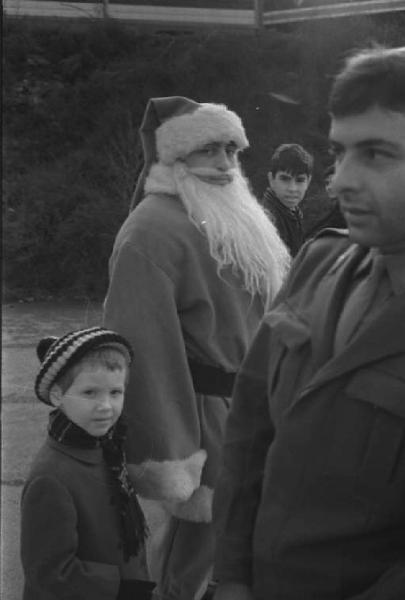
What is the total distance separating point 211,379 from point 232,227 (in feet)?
1.79

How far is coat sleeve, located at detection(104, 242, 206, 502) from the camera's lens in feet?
10.1

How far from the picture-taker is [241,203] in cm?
346

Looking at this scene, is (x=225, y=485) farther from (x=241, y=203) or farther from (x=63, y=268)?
(x=63, y=268)

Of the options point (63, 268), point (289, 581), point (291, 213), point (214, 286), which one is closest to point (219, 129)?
point (214, 286)

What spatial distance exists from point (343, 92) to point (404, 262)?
0.30 m

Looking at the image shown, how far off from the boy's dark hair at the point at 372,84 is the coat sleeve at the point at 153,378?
1578 millimetres

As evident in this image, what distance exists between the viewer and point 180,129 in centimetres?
335

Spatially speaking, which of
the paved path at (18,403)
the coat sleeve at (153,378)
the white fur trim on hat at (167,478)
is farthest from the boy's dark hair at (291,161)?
the paved path at (18,403)

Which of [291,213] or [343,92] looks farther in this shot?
[291,213]

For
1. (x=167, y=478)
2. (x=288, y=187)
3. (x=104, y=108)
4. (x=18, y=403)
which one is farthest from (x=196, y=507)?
(x=104, y=108)

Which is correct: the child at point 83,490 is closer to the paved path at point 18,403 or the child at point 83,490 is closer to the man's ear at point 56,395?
the man's ear at point 56,395

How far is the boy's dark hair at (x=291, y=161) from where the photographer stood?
13.5 ft

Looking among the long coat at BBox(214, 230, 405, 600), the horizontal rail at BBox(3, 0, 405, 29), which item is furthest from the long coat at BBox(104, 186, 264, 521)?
the long coat at BBox(214, 230, 405, 600)

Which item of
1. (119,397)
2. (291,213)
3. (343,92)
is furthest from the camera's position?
(291,213)
